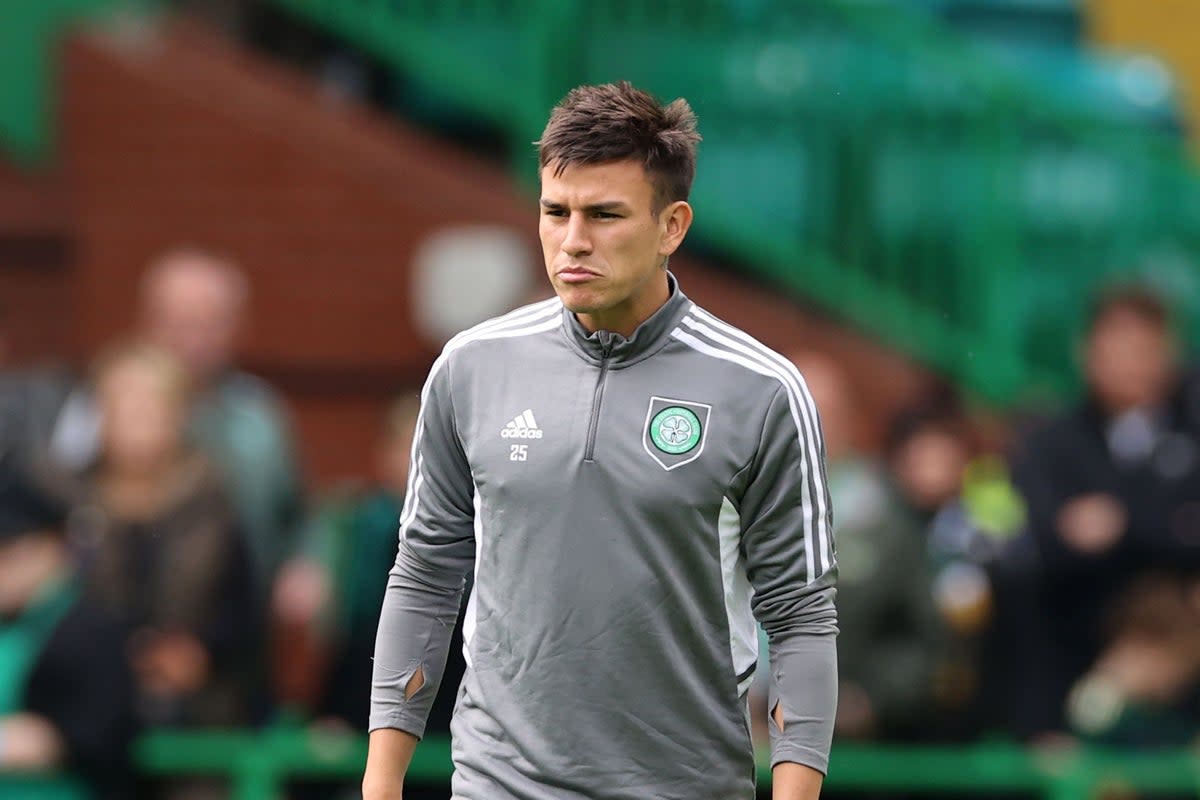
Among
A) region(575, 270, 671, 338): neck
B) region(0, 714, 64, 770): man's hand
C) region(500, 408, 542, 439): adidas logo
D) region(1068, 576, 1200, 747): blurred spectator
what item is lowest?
region(0, 714, 64, 770): man's hand

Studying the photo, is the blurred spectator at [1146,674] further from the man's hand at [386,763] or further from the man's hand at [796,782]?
the man's hand at [386,763]

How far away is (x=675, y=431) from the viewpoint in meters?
4.19

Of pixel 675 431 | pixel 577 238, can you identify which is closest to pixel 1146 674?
pixel 675 431

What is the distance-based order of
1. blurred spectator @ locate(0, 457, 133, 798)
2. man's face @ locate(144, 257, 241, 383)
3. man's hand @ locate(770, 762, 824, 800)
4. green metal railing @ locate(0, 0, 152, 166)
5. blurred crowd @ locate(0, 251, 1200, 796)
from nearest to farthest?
man's hand @ locate(770, 762, 824, 800) → blurred spectator @ locate(0, 457, 133, 798) → blurred crowd @ locate(0, 251, 1200, 796) → man's face @ locate(144, 257, 241, 383) → green metal railing @ locate(0, 0, 152, 166)

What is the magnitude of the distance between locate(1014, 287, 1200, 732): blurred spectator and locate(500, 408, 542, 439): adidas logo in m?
4.03

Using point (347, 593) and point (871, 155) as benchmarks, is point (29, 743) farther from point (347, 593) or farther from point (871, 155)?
point (871, 155)

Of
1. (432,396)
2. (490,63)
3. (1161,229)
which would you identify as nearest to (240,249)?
(490,63)

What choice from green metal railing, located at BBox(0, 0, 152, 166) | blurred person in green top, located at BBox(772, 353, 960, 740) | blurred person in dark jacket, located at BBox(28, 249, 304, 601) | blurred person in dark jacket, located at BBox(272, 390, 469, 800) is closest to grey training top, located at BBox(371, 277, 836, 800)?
blurred person in dark jacket, located at BBox(272, 390, 469, 800)

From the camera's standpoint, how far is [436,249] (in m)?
→ 9.30

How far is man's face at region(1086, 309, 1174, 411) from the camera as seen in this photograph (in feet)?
26.2

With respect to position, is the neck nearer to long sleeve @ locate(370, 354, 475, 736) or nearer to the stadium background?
long sleeve @ locate(370, 354, 475, 736)

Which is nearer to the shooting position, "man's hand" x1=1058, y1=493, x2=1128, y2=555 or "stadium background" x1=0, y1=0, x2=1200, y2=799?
"man's hand" x1=1058, y1=493, x2=1128, y2=555

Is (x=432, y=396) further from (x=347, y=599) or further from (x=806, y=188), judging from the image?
(x=806, y=188)

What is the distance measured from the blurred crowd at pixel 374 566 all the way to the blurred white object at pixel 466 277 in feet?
3.55
